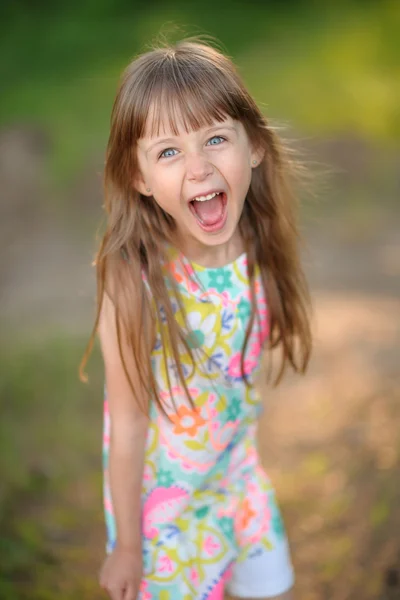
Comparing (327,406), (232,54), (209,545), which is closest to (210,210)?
(209,545)

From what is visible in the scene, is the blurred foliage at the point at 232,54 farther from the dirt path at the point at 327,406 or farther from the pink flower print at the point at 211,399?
the pink flower print at the point at 211,399

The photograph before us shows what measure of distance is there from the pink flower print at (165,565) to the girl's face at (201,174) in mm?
638

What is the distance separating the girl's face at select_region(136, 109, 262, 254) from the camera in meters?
1.69

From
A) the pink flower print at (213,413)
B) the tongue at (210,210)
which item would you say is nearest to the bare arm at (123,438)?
the pink flower print at (213,413)

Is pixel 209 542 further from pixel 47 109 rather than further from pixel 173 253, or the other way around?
pixel 47 109

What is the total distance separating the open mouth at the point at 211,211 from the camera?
1.74m

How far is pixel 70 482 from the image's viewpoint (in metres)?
3.22

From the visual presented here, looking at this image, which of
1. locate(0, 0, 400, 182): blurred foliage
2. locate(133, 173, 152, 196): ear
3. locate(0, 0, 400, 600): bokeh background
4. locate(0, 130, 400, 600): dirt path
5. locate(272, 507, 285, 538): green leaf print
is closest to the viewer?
locate(133, 173, 152, 196): ear

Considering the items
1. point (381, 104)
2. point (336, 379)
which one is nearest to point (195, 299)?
point (336, 379)

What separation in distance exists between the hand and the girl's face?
2.07 ft

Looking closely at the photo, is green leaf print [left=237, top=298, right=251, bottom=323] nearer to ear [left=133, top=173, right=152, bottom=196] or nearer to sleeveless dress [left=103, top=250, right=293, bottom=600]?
sleeveless dress [left=103, top=250, right=293, bottom=600]

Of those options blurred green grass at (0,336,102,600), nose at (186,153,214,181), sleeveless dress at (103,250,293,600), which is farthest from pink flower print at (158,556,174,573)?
blurred green grass at (0,336,102,600)

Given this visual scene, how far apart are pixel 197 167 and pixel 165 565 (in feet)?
2.59

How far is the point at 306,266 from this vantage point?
4.79m
